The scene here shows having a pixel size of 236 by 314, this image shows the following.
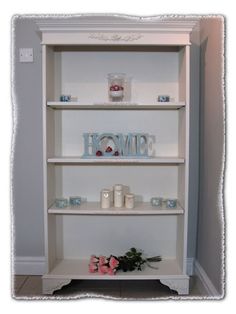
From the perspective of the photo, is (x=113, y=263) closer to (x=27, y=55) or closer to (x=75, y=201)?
(x=75, y=201)

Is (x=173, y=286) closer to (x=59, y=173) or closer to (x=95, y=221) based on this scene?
(x=95, y=221)

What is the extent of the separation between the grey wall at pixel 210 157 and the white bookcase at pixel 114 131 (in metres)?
0.09

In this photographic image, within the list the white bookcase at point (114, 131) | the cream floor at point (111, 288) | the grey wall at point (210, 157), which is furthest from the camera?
the white bookcase at point (114, 131)

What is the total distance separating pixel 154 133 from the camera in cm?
91

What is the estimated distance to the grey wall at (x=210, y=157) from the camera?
1.78 feet

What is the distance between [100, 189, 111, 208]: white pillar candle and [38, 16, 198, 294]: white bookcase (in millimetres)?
18

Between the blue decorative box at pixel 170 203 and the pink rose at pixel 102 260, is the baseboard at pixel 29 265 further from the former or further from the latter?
the blue decorative box at pixel 170 203

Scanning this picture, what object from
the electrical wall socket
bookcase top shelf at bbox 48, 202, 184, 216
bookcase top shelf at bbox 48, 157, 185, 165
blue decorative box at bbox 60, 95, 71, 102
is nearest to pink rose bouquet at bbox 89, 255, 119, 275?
bookcase top shelf at bbox 48, 202, 184, 216

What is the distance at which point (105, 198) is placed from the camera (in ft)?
2.93

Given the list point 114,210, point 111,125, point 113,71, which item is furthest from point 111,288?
point 113,71

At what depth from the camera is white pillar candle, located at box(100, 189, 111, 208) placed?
2.93ft

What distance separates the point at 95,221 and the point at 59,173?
0.57ft

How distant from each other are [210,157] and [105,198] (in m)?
0.36

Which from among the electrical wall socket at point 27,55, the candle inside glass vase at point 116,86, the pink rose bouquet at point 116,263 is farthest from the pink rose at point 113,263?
the electrical wall socket at point 27,55
